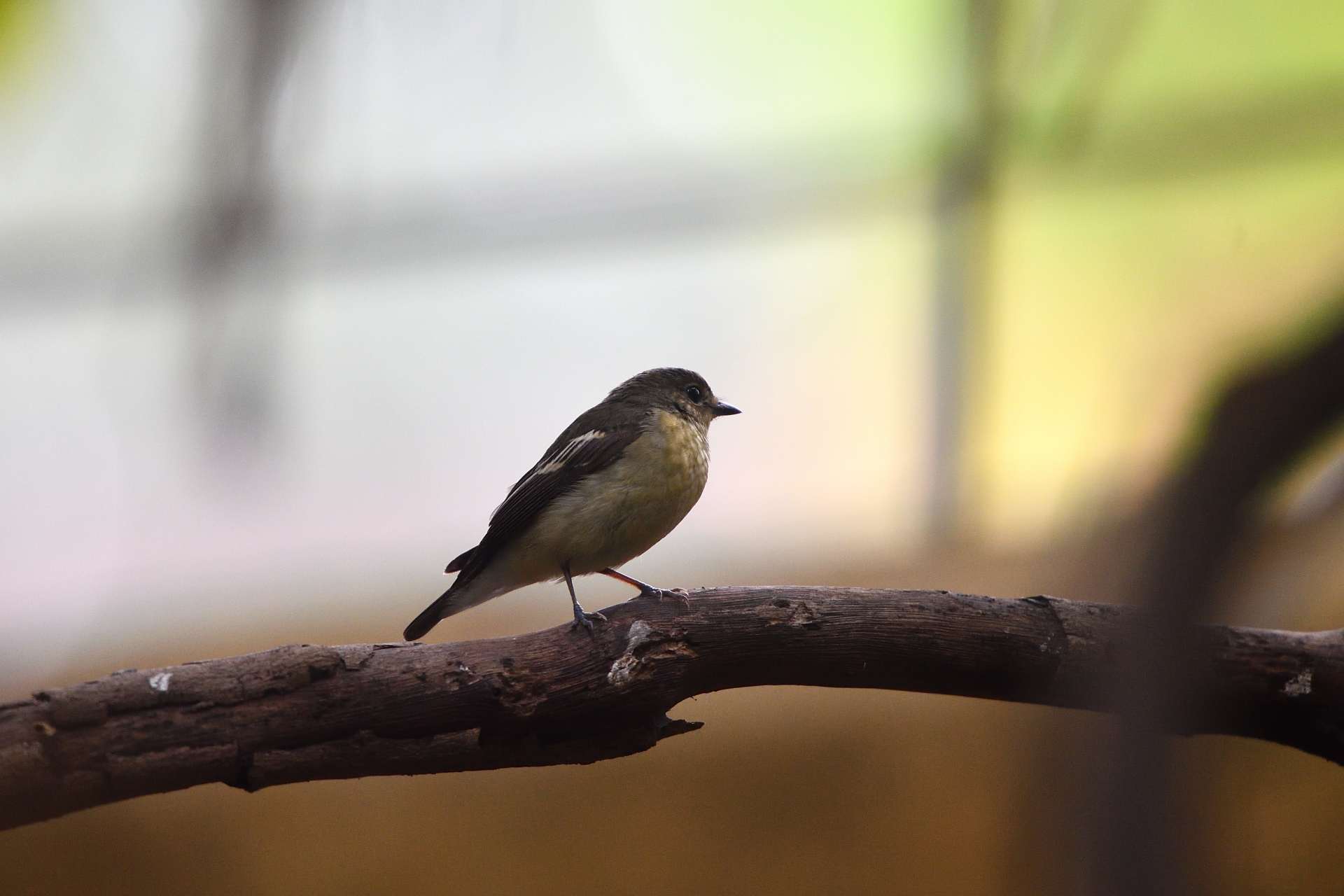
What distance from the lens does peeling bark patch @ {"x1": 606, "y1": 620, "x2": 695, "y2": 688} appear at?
2.66 meters

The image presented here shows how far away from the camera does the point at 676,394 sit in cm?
428

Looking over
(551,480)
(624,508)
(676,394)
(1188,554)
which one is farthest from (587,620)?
(1188,554)

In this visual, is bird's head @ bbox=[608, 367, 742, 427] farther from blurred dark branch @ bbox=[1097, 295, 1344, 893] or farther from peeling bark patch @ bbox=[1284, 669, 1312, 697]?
blurred dark branch @ bbox=[1097, 295, 1344, 893]

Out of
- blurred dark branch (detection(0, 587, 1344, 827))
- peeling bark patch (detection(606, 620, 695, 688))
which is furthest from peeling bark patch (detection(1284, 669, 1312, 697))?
peeling bark patch (detection(606, 620, 695, 688))

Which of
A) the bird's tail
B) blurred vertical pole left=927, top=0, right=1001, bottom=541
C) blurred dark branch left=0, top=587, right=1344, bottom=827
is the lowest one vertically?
blurred dark branch left=0, top=587, right=1344, bottom=827

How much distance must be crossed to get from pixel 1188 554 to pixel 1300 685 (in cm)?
219

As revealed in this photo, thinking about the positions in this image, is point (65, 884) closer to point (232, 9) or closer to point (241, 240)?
point (241, 240)

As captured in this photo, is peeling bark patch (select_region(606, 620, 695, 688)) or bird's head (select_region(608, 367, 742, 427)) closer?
peeling bark patch (select_region(606, 620, 695, 688))

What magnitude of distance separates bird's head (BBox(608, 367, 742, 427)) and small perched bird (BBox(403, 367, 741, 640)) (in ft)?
0.67

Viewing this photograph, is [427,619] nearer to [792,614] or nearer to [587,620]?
[587,620]

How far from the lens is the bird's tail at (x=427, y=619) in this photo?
12.0 feet

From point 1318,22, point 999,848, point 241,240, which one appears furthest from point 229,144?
point 1318,22

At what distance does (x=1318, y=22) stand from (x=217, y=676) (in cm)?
680

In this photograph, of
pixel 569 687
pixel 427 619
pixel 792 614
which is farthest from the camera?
pixel 427 619
